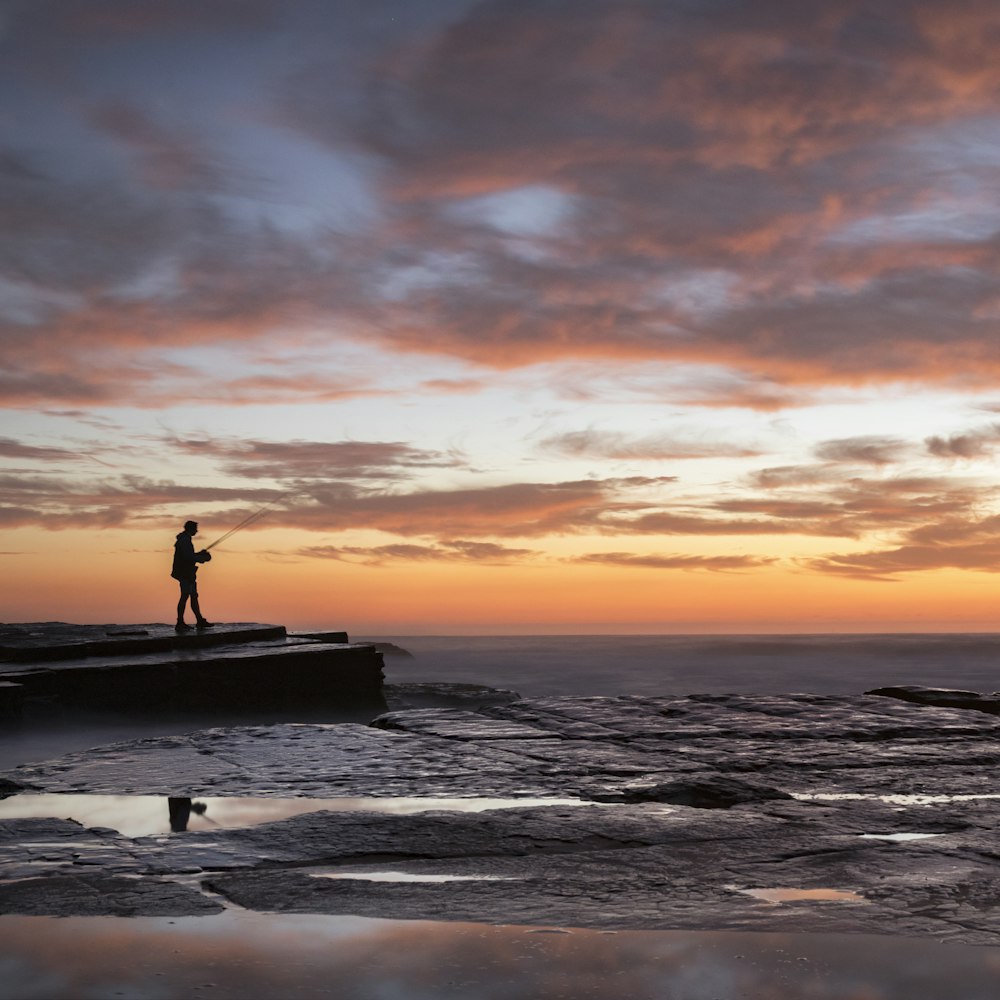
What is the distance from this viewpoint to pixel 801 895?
4211 mm

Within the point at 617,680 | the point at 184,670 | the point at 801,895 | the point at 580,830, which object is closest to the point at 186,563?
the point at 184,670

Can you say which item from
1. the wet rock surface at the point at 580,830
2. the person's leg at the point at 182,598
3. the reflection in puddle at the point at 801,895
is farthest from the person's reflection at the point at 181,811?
the person's leg at the point at 182,598

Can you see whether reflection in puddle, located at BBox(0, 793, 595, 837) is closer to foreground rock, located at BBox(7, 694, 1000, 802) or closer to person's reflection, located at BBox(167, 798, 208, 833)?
person's reflection, located at BBox(167, 798, 208, 833)

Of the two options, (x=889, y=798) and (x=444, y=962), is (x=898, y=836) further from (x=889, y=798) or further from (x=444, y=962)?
(x=444, y=962)

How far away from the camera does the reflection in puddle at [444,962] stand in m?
3.14

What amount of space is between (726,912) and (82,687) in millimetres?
9466

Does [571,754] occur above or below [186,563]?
below

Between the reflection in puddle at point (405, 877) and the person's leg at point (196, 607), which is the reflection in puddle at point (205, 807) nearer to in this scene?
the reflection in puddle at point (405, 877)

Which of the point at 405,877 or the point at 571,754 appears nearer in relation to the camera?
the point at 405,877

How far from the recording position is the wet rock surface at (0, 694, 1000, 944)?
408cm

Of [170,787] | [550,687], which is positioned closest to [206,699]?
[170,787]

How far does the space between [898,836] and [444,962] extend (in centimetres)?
282

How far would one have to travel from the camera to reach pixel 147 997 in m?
Answer: 3.07

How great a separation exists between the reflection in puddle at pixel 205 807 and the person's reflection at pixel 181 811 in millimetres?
10
